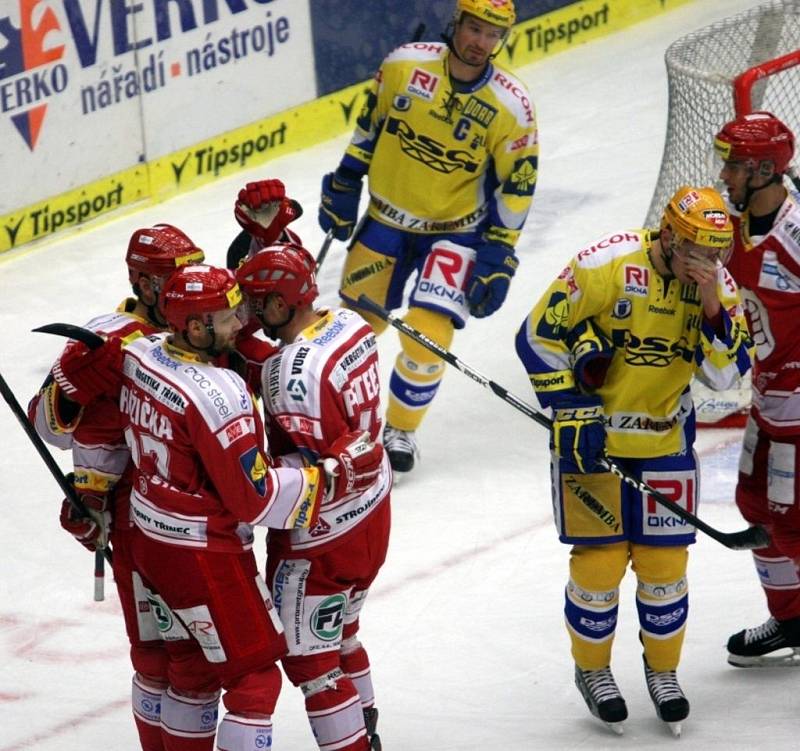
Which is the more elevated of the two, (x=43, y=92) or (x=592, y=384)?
(x=592, y=384)

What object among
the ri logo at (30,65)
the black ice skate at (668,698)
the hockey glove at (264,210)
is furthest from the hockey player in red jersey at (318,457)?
the ri logo at (30,65)

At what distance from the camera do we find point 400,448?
19.5 feet

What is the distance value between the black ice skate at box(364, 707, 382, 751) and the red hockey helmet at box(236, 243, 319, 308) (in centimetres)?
101

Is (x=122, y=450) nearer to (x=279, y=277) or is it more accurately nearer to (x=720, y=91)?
(x=279, y=277)

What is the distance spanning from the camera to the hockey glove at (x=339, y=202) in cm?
606

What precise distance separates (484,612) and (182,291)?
1794 mm

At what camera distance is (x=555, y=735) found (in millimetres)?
4410

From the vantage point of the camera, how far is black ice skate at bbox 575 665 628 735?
4.34 metres

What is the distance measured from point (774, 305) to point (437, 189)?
1.70m

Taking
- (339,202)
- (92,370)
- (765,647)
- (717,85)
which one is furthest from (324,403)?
(717,85)

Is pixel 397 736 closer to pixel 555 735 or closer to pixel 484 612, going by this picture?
pixel 555 735

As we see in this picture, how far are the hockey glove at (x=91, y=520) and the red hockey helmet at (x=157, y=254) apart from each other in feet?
1.58

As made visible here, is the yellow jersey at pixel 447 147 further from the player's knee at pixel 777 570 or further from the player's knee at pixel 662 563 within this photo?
the player's knee at pixel 662 563

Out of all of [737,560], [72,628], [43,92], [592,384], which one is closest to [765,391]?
[592,384]
